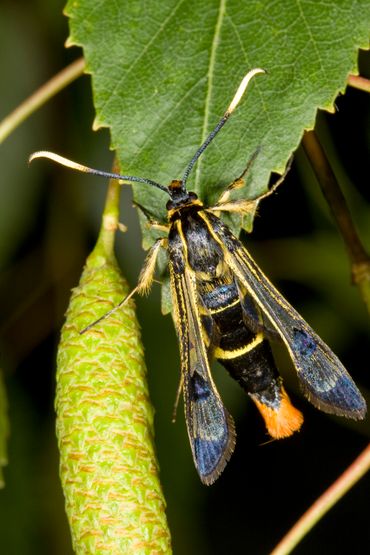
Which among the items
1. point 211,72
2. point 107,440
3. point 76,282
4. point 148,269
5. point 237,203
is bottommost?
point 107,440

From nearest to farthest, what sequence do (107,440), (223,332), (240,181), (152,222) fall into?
(107,440) < (240,181) < (152,222) < (223,332)

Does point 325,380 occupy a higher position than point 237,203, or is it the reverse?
point 237,203

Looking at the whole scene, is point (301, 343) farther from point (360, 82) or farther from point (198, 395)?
point (360, 82)

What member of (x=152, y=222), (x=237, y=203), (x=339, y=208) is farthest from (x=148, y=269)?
(x=339, y=208)

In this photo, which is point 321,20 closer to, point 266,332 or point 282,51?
point 282,51

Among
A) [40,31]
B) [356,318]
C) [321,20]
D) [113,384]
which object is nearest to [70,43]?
[321,20]

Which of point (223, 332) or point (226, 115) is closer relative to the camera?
point (226, 115)
